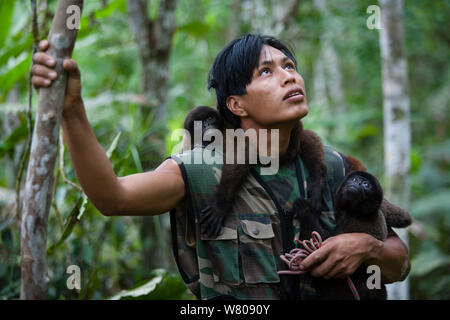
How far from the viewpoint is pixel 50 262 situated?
3.42 meters

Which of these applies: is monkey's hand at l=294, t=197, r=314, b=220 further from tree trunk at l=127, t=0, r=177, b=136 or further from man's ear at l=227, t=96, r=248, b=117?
tree trunk at l=127, t=0, r=177, b=136

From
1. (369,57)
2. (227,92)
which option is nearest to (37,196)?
(227,92)

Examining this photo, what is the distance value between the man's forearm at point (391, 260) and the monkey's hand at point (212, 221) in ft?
2.28

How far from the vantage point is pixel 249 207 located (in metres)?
1.92

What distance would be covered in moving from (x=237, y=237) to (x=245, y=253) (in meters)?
0.08

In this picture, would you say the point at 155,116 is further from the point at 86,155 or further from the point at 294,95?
the point at 86,155

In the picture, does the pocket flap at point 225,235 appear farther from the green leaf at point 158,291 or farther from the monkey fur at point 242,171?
the green leaf at point 158,291

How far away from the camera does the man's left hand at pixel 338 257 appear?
71.1 inches

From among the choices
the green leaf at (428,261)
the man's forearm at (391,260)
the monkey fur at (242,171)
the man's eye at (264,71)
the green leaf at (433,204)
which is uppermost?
the man's eye at (264,71)

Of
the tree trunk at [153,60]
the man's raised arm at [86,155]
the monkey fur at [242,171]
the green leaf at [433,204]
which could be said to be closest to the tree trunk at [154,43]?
the tree trunk at [153,60]

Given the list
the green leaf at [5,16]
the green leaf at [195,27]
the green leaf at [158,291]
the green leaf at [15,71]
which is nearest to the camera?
the green leaf at [158,291]

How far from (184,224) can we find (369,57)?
15.0 ft

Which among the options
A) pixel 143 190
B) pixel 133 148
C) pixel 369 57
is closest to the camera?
pixel 143 190
